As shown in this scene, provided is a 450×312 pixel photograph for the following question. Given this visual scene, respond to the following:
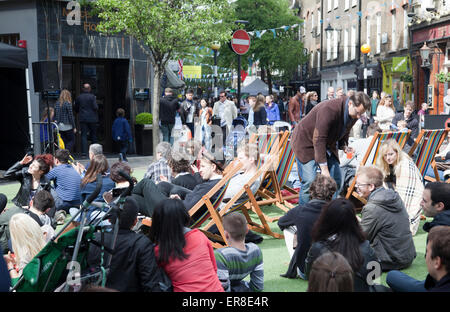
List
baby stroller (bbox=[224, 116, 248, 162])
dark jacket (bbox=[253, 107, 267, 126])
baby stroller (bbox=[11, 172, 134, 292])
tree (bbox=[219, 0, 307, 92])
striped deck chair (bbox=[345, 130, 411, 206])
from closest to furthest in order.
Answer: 1. baby stroller (bbox=[11, 172, 134, 292])
2. striped deck chair (bbox=[345, 130, 411, 206])
3. baby stroller (bbox=[224, 116, 248, 162])
4. dark jacket (bbox=[253, 107, 267, 126])
5. tree (bbox=[219, 0, 307, 92])

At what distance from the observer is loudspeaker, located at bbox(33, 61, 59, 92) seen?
11883mm

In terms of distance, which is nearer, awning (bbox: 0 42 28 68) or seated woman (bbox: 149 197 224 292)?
seated woman (bbox: 149 197 224 292)

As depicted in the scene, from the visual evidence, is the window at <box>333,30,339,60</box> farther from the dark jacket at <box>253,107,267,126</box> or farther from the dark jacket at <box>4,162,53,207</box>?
the dark jacket at <box>4,162,53,207</box>

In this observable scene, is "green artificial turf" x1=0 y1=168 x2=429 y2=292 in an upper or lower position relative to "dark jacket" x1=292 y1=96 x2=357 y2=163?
lower

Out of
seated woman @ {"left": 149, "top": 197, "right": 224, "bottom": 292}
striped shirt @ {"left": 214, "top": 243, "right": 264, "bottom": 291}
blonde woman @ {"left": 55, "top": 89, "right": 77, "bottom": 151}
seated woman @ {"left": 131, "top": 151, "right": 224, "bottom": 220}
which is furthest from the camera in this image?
blonde woman @ {"left": 55, "top": 89, "right": 77, "bottom": 151}

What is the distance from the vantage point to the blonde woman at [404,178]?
22.6ft

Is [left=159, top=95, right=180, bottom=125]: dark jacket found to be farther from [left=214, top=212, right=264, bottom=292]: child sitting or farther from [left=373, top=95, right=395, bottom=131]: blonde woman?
[left=214, top=212, right=264, bottom=292]: child sitting

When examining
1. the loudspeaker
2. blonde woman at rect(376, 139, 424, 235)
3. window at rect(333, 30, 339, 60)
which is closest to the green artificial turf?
blonde woman at rect(376, 139, 424, 235)

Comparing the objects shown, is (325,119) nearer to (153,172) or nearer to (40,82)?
(153,172)

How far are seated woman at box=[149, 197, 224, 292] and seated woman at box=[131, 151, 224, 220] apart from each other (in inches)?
73.4

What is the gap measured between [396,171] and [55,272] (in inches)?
189

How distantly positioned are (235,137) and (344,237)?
11.9m

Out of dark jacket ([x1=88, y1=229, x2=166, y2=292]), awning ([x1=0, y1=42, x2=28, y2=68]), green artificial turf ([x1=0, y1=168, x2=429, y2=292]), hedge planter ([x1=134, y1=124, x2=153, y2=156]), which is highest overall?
awning ([x1=0, y1=42, x2=28, y2=68])

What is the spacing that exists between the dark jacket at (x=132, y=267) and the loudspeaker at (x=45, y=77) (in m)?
8.82
